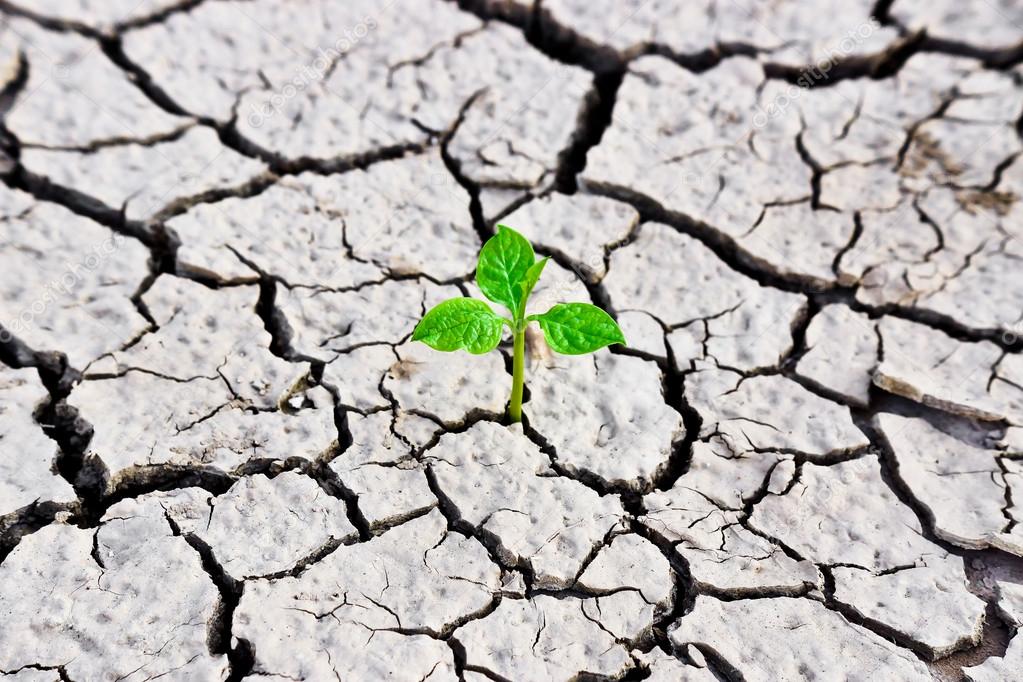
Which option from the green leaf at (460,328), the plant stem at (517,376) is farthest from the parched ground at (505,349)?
the green leaf at (460,328)

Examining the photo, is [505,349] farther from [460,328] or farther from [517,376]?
[460,328]

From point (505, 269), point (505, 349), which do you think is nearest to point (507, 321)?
point (505, 269)

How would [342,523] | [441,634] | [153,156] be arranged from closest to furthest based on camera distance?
[441,634] < [342,523] < [153,156]

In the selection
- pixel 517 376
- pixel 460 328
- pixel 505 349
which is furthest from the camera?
pixel 505 349

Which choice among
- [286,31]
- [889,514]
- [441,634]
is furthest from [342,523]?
[286,31]

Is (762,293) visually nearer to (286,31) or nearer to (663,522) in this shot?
(663,522)

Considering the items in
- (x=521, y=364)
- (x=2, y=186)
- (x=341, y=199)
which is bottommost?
(x=2, y=186)
